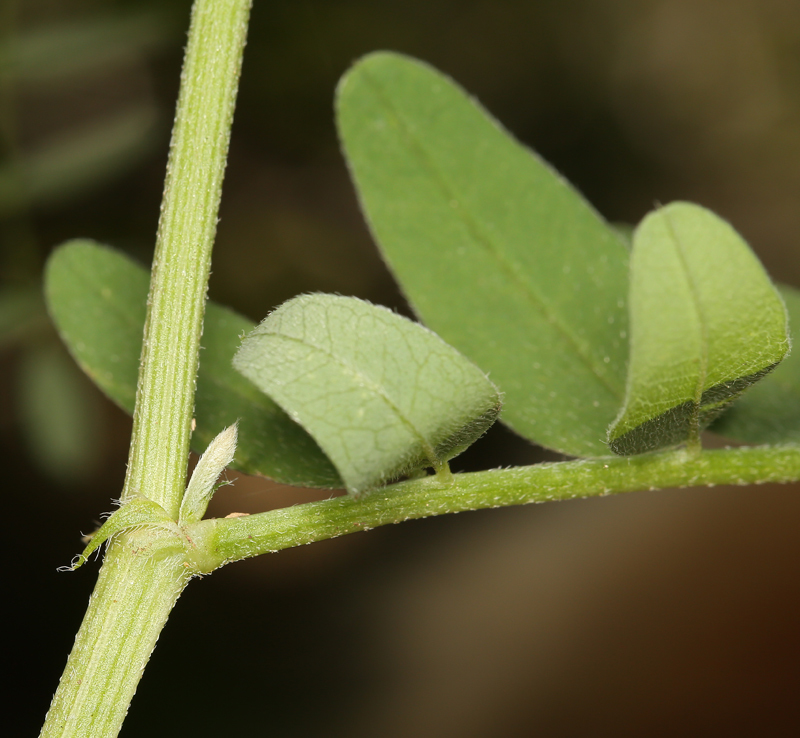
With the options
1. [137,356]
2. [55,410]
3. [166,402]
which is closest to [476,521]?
[55,410]

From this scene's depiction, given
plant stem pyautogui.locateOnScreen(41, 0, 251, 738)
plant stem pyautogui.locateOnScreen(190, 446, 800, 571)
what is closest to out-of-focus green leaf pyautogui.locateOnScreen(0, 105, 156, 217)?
plant stem pyautogui.locateOnScreen(41, 0, 251, 738)

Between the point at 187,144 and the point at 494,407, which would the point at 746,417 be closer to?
the point at 494,407

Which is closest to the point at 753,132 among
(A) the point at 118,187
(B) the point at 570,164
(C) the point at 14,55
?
(B) the point at 570,164

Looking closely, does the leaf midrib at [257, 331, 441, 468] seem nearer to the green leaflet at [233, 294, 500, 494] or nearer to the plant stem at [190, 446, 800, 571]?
the green leaflet at [233, 294, 500, 494]

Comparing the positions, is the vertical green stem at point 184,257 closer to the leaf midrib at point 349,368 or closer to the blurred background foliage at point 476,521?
the leaf midrib at point 349,368

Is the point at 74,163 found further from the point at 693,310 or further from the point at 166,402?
the point at 693,310

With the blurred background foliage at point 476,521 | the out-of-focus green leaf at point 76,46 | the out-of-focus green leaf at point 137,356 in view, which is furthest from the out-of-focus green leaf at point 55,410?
the out-of-focus green leaf at point 137,356
